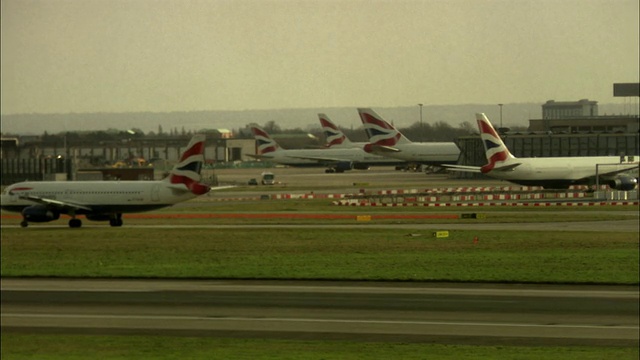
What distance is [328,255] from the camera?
22.6 metres

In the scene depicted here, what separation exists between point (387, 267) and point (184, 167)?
11544mm

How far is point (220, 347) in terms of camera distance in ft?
43.0

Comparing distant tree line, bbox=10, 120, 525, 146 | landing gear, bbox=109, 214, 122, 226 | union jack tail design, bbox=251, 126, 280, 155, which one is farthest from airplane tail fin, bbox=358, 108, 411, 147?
landing gear, bbox=109, 214, 122, 226

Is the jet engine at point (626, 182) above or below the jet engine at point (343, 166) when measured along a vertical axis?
below

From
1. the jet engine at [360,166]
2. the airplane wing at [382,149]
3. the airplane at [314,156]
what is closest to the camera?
the airplane wing at [382,149]

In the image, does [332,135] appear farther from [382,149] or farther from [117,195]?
[117,195]

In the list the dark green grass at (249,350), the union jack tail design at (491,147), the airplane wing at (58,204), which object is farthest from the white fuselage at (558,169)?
the dark green grass at (249,350)

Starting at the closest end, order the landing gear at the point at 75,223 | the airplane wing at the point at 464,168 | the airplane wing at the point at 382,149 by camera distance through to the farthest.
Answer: the landing gear at the point at 75,223 < the airplane wing at the point at 464,168 < the airplane wing at the point at 382,149

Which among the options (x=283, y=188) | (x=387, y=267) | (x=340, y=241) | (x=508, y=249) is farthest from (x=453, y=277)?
(x=283, y=188)

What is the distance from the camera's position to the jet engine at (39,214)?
97.0ft

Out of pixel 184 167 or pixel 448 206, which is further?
pixel 448 206

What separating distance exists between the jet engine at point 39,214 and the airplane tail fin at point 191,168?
3784mm

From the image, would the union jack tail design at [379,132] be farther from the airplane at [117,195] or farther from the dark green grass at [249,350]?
the dark green grass at [249,350]

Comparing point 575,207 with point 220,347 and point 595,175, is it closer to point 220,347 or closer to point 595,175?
point 595,175
